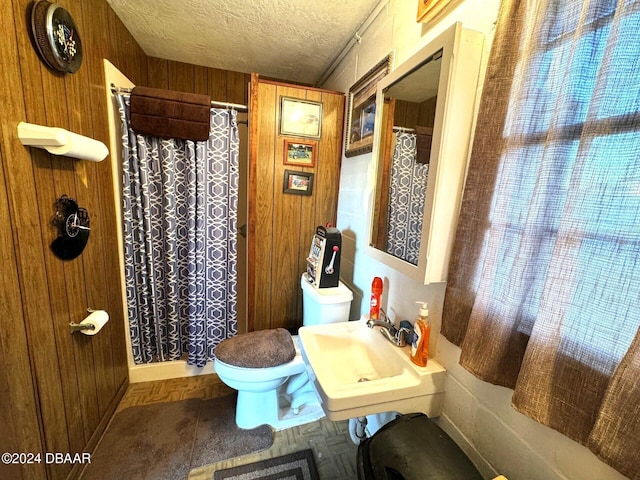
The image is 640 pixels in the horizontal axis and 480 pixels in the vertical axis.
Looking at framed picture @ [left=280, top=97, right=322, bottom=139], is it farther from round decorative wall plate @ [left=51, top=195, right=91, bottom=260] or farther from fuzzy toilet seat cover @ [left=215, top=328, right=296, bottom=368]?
fuzzy toilet seat cover @ [left=215, top=328, right=296, bottom=368]

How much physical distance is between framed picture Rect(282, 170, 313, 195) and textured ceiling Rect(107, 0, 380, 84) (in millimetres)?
851

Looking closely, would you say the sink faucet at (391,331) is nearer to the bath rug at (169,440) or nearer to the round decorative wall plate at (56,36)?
the bath rug at (169,440)

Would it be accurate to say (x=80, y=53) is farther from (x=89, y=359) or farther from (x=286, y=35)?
(x=89, y=359)

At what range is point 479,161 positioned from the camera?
73 cm

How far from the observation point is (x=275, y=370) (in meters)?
1.42

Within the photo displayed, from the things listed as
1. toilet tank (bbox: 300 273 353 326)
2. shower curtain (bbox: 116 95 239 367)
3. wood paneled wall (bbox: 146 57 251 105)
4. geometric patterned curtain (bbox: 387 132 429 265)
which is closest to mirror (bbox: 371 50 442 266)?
geometric patterned curtain (bbox: 387 132 429 265)

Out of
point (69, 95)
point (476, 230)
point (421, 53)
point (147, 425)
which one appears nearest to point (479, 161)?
point (476, 230)

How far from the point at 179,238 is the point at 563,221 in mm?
1908

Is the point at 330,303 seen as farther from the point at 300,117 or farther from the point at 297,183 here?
the point at 300,117

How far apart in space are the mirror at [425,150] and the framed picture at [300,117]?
77cm

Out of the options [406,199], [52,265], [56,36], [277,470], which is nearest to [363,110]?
[406,199]

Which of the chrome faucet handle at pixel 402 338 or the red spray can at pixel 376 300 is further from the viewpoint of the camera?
the red spray can at pixel 376 300

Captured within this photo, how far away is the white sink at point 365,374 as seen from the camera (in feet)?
2.72

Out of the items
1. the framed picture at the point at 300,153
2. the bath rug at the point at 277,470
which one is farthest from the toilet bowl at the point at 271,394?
the framed picture at the point at 300,153
